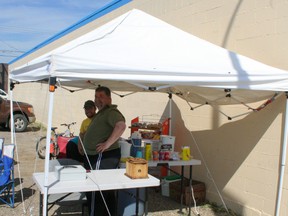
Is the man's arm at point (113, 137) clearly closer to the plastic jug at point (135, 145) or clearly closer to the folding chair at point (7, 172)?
the plastic jug at point (135, 145)

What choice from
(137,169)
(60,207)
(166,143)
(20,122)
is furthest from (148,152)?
(20,122)

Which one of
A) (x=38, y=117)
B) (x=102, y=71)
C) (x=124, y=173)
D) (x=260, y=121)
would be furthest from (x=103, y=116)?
(x=38, y=117)

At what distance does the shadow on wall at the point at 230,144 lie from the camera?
497 cm

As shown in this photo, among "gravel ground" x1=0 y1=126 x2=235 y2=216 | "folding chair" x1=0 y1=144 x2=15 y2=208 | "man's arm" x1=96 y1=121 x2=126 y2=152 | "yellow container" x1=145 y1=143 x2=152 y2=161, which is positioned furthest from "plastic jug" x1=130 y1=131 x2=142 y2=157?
"folding chair" x1=0 y1=144 x2=15 y2=208

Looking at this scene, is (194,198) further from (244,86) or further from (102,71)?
(102,71)

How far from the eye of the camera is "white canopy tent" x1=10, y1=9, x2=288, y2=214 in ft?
11.1

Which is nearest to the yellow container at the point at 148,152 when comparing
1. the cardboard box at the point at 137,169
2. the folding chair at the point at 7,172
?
the cardboard box at the point at 137,169

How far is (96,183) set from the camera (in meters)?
3.62

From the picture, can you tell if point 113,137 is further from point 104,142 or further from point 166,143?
point 166,143

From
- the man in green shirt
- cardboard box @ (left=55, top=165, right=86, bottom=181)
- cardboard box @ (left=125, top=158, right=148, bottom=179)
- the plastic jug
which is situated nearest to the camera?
cardboard box @ (left=55, top=165, right=86, bottom=181)

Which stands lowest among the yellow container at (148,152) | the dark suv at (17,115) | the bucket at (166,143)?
the yellow container at (148,152)

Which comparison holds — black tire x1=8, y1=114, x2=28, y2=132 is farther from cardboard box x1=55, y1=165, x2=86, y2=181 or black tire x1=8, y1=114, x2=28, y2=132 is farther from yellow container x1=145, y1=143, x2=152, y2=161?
cardboard box x1=55, y1=165, x2=86, y2=181

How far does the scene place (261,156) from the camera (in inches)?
197

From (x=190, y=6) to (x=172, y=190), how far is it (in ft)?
10.2
